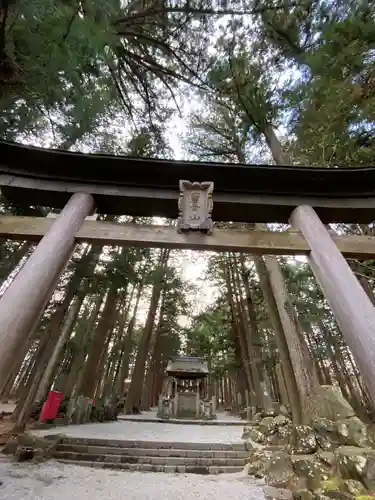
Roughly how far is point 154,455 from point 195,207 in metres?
6.42

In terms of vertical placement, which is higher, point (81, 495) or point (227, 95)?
point (227, 95)

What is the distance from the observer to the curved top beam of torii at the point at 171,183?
3.46m

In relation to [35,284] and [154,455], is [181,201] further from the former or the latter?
[154,455]

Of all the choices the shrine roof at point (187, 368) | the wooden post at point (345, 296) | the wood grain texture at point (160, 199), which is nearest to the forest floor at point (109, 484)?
the wooden post at point (345, 296)

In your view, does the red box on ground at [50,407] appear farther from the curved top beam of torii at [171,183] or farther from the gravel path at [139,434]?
the curved top beam of torii at [171,183]

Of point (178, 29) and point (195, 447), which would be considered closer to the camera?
point (178, 29)

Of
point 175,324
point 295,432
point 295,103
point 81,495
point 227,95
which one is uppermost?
point 175,324

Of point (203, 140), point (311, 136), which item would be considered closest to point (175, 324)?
point (203, 140)

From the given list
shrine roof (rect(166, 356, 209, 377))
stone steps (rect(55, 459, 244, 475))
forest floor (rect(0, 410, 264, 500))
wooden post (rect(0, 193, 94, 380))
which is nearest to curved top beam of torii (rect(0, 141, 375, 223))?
wooden post (rect(0, 193, 94, 380))

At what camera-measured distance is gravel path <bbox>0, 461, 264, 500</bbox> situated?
4285mm

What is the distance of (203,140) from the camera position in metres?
11.9

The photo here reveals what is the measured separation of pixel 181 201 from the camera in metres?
3.36

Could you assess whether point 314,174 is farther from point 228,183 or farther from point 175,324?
point 175,324

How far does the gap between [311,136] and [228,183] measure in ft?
11.5
